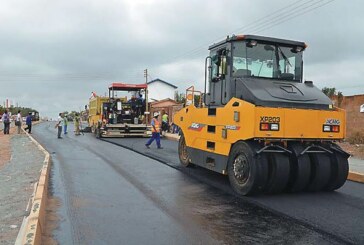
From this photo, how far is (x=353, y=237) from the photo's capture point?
17.6ft

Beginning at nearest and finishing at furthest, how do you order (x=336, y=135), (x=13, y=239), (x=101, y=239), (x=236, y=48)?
(x=13, y=239)
(x=101, y=239)
(x=336, y=135)
(x=236, y=48)

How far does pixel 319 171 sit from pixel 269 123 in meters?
1.47

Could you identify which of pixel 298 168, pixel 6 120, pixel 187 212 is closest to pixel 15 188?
pixel 187 212

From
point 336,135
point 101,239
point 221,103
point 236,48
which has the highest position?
point 236,48

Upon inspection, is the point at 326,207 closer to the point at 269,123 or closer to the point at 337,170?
the point at 337,170

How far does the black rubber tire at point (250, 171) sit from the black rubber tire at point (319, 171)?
3.54 ft

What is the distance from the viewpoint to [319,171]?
8.05 metres

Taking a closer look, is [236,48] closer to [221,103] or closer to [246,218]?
[221,103]

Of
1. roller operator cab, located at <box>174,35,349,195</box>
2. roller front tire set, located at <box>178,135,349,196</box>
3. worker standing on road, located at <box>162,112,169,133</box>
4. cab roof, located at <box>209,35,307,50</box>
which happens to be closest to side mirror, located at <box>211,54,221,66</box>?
roller operator cab, located at <box>174,35,349,195</box>

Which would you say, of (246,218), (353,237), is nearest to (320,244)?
(353,237)

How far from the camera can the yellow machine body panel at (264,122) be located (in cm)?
755

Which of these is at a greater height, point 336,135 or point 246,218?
point 336,135

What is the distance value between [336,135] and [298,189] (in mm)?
1299

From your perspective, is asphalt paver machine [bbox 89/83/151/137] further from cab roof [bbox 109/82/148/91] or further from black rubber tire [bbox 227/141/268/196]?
black rubber tire [bbox 227/141/268/196]
